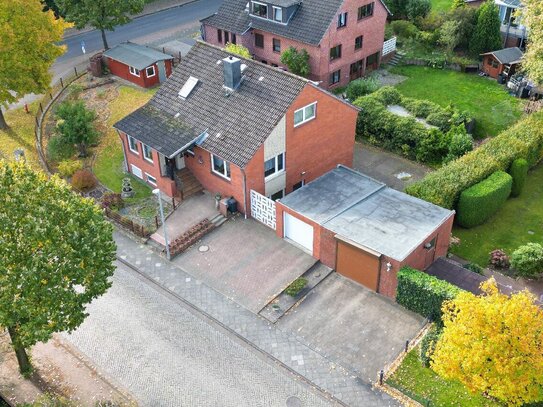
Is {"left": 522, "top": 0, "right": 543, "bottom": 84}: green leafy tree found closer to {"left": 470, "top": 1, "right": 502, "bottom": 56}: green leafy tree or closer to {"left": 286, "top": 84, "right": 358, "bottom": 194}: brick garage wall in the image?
{"left": 470, "top": 1, "right": 502, "bottom": 56}: green leafy tree

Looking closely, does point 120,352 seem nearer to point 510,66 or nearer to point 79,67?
point 79,67

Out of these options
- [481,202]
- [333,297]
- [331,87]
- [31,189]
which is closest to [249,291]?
[333,297]

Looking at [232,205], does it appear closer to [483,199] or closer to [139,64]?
[483,199]

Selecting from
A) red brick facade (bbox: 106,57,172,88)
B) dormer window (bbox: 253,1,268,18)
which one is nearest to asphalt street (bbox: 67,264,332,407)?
red brick facade (bbox: 106,57,172,88)

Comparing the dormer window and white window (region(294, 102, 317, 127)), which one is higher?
the dormer window

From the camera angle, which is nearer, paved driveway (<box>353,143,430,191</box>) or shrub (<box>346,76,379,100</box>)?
paved driveway (<box>353,143,430,191</box>)
